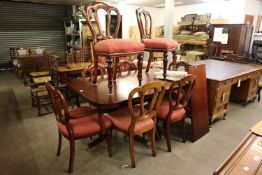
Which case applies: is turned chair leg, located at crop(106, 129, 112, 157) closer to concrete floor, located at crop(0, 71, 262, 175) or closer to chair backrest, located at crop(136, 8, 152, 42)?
concrete floor, located at crop(0, 71, 262, 175)

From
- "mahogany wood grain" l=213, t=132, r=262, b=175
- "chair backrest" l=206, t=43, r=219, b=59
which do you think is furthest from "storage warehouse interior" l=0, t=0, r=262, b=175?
"chair backrest" l=206, t=43, r=219, b=59

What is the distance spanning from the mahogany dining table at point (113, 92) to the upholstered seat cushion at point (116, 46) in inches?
17.1

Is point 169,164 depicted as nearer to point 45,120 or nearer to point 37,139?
point 37,139

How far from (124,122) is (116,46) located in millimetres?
804

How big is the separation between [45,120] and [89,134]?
158 cm

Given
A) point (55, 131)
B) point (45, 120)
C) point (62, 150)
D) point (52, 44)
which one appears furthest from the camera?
point (52, 44)

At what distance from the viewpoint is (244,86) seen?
3.81m

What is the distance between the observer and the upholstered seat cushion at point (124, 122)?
2025 millimetres

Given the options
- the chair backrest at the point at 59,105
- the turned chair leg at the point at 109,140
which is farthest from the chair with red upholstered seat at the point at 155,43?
the chair backrest at the point at 59,105

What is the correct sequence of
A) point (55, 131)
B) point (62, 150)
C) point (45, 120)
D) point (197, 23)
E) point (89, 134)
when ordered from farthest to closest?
point (197, 23), point (45, 120), point (55, 131), point (62, 150), point (89, 134)

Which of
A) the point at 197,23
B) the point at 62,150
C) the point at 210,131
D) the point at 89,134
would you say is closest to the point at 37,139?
the point at 62,150

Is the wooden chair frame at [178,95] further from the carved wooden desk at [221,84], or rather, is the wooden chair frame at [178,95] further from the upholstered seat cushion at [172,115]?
the carved wooden desk at [221,84]

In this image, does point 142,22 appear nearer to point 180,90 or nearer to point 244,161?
point 180,90

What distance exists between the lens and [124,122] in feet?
6.82
